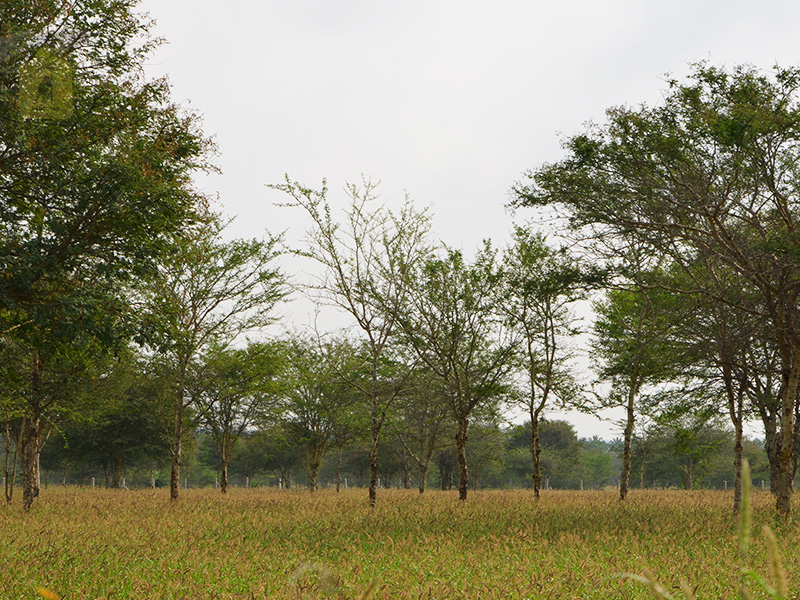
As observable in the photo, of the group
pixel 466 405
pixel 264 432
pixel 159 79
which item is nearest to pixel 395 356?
pixel 466 405

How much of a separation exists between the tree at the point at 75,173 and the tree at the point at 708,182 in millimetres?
8918

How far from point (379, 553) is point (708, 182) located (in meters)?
10.6

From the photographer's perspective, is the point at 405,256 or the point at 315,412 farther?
the point at 315,412

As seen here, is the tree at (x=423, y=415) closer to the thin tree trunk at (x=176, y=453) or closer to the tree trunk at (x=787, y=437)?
the thin tree trunk at (x=176, y=453)

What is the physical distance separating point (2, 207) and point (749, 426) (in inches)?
1197

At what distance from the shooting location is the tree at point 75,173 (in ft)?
35.2

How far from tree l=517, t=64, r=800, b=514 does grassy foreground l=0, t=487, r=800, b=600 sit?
→ 567 cm

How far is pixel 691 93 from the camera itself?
13.3 meters

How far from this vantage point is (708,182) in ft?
45.4

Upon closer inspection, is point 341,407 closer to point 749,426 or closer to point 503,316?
point 503,316

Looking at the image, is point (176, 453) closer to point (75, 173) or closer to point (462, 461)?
point (462, 461)

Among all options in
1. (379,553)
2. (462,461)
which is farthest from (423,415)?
(379,553)

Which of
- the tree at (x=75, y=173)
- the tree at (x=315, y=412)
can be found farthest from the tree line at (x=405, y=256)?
the tree at (x=315, y=412)

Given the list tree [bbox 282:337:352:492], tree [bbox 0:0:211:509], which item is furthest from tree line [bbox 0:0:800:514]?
tree [bbox 282:337:352:492]
